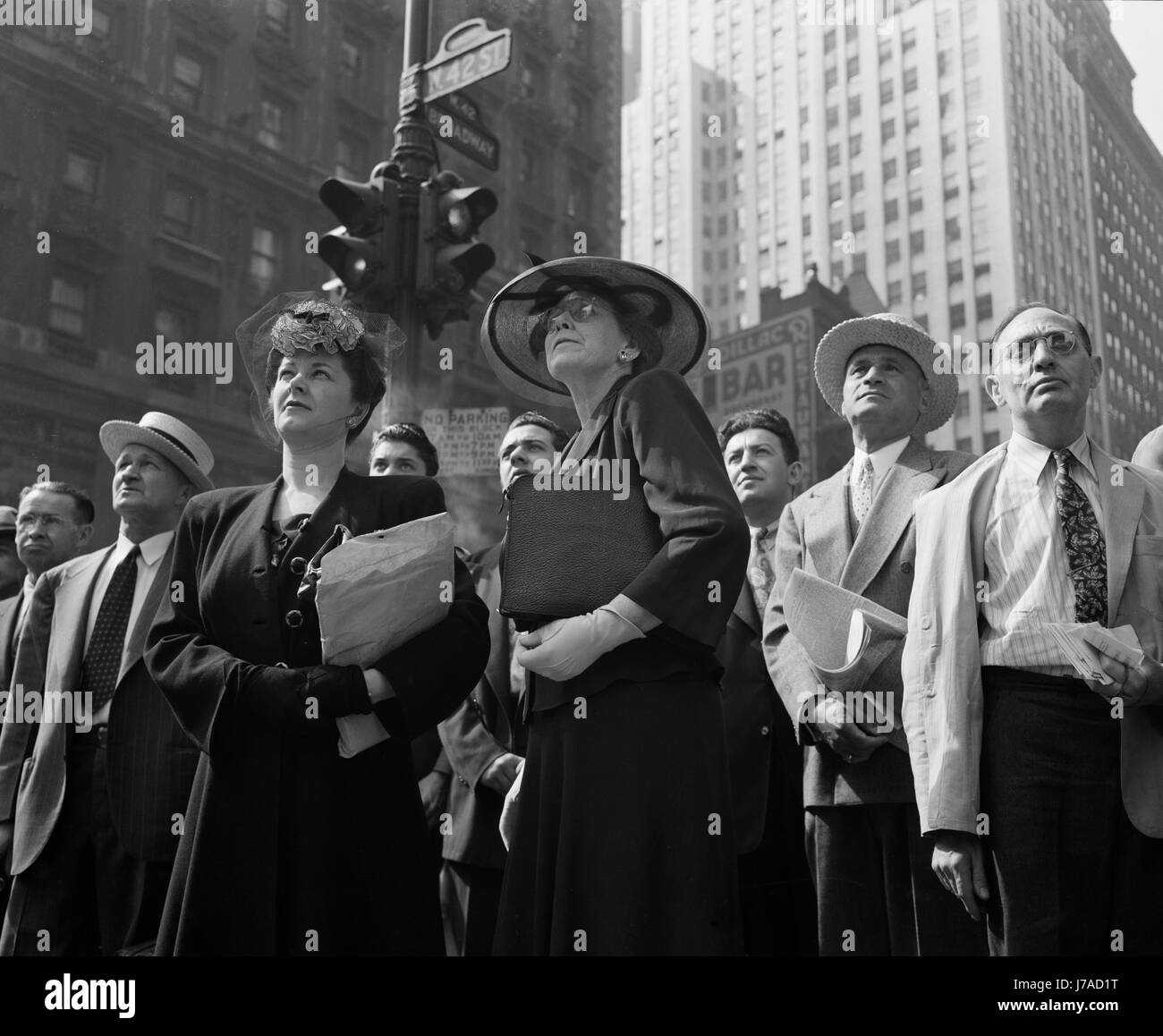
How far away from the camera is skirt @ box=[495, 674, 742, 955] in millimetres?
2510

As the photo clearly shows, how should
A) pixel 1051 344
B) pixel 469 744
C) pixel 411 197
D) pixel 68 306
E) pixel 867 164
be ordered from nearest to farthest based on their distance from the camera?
pixel 1051 344, pixel 469 744, pixel 411 197, pixel 68 306, pixel 867 164

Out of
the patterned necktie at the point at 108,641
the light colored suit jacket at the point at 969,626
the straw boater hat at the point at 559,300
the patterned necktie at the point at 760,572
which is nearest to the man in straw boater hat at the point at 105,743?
the patterned necktie at the point at 108,641

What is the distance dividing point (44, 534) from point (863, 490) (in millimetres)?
3965

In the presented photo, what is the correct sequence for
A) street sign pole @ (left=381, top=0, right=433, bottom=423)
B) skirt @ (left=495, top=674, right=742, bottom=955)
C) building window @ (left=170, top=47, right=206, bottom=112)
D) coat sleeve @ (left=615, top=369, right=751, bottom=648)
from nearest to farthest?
skirt @ (left=495, top=674, right=742, bottom=955)
coat sleeve @ (left=615, top=369, right=751, bottom=648)
street sign pole @ (left=381, top=0, right=433, bottom=423)
building window @ (left=170, top=47, right=206, bottom=112)

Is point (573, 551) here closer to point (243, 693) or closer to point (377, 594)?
point (377, 594)

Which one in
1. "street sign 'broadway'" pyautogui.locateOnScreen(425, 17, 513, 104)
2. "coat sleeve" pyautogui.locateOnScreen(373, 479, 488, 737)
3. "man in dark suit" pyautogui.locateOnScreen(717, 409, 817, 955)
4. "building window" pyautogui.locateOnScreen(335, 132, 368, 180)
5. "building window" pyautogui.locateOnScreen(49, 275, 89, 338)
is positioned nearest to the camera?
"coat sleeve" pyautogui.locateOnScreen(373, 479, 488, 737)

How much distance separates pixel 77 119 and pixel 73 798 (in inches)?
773

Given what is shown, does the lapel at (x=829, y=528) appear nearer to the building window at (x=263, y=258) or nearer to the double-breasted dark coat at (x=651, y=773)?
the double-breasted dark coat at (x=651, y=773)

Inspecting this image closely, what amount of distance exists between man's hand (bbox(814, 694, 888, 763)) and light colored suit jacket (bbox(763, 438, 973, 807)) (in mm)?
40

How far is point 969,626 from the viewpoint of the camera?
114 inches

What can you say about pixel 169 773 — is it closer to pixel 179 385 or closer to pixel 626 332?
pixel 626 332

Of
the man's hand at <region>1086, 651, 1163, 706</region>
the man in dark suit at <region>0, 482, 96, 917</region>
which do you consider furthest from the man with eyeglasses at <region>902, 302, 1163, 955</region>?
the man in dark suit at <region>0, 482, 96, 917</region>

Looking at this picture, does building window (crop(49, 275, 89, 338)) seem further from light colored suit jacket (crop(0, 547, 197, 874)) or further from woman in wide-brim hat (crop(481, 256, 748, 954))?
woman in wide-brim hat (crop(481, 256, 748, 954))

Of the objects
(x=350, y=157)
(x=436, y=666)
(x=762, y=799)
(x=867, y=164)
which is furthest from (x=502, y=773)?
(x=867, y=164)
